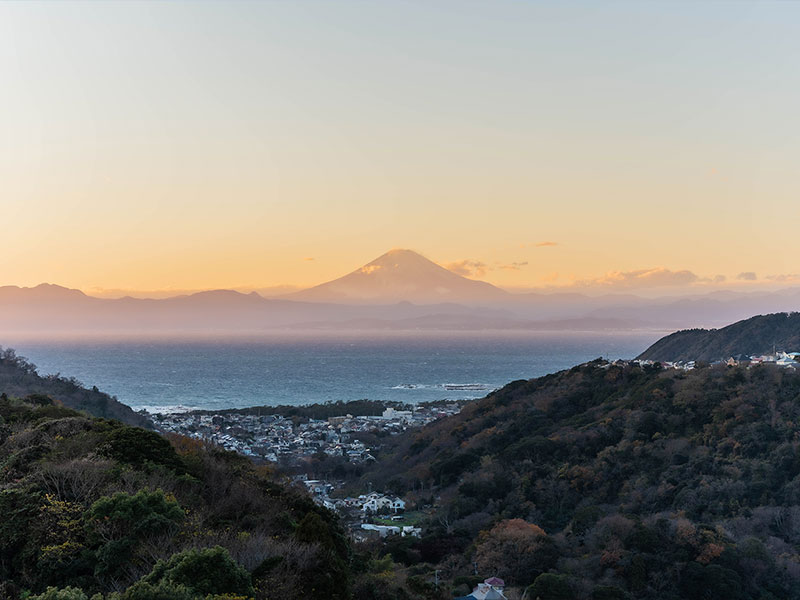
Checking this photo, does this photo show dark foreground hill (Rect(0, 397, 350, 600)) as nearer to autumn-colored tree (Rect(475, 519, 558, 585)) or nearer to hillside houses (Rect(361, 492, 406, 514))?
autumn-colored tree (Rect(475, 519, 558, 585))

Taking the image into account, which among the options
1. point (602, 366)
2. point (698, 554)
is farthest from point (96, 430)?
point (602, 366)

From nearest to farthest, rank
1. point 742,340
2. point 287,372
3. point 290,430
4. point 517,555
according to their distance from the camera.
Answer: point 517,555
point 290,430
point 742,340
point 287,372

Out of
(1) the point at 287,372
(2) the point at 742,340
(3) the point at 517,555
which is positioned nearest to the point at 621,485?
(3) the point at 517,555

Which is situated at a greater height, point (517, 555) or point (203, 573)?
point (203, 573)

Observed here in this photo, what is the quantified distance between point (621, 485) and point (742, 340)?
45283 millimetres

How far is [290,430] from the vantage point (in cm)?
4338

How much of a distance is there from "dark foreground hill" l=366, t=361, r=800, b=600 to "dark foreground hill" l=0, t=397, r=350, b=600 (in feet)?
23.5

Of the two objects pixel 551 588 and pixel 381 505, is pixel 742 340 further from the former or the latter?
pixel 551 588

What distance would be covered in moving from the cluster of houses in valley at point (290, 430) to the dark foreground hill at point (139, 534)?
22.2 meters

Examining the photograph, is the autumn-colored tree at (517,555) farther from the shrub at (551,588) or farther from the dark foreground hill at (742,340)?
the dark foreground hill at (742,340)

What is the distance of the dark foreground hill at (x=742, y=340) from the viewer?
5797cm

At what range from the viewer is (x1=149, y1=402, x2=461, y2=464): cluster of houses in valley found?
36688mm

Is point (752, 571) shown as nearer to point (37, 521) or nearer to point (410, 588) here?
point (410, 588)

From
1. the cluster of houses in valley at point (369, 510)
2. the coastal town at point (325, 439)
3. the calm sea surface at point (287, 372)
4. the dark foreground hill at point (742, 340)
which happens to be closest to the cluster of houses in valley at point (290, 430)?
the coastal town at point (325, 439)
